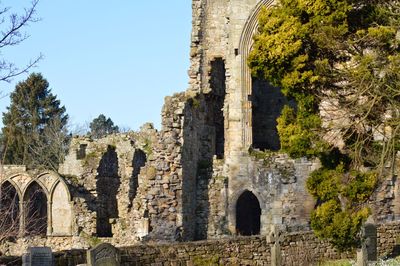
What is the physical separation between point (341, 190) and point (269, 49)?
3381 mm

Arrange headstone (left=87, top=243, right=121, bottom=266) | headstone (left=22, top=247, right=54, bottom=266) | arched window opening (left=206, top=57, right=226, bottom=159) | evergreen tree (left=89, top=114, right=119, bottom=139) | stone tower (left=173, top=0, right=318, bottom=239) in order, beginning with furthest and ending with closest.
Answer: evergreen tree (left=89, top=114, right=119, bottom=139) < arched window opening (left=206, top=57, right=226, bottom=159) < stone tower (left=173, top=0, right=318, bottom=239) < headstone (left=87, top=243, right=121, bottom=266) < headstone (left=22, top=247, right=54, bottom=266)

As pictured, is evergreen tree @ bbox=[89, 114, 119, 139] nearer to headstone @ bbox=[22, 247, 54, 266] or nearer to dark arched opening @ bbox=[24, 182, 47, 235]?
dark arched opening @ bbox=[24, 182, 47, 235]

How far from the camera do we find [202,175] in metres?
31.6

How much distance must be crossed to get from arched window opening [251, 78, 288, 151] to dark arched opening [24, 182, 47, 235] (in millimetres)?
8369

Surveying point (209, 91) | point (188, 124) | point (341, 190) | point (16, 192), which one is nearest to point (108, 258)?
point (341, 190)

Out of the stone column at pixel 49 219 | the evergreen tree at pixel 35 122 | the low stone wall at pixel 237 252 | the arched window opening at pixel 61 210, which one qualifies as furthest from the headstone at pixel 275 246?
the evergreen tree at pixel 35 122

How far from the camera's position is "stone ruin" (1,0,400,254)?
29703 mm

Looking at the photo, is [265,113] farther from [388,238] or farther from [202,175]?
[388,238]

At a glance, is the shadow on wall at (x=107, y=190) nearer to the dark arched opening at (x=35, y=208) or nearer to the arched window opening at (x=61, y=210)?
the arched window opening at (x=61, y=210)

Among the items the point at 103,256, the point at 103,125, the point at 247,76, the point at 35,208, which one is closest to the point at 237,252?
the point at 103,256

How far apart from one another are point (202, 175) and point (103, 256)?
14774mm

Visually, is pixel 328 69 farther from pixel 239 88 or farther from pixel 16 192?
pixel 16 192

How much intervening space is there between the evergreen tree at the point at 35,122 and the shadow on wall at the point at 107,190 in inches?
678

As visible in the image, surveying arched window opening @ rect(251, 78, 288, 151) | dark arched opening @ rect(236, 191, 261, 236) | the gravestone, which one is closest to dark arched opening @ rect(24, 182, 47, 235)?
dark arched opening @ rect(236, 191, 261, 236)
